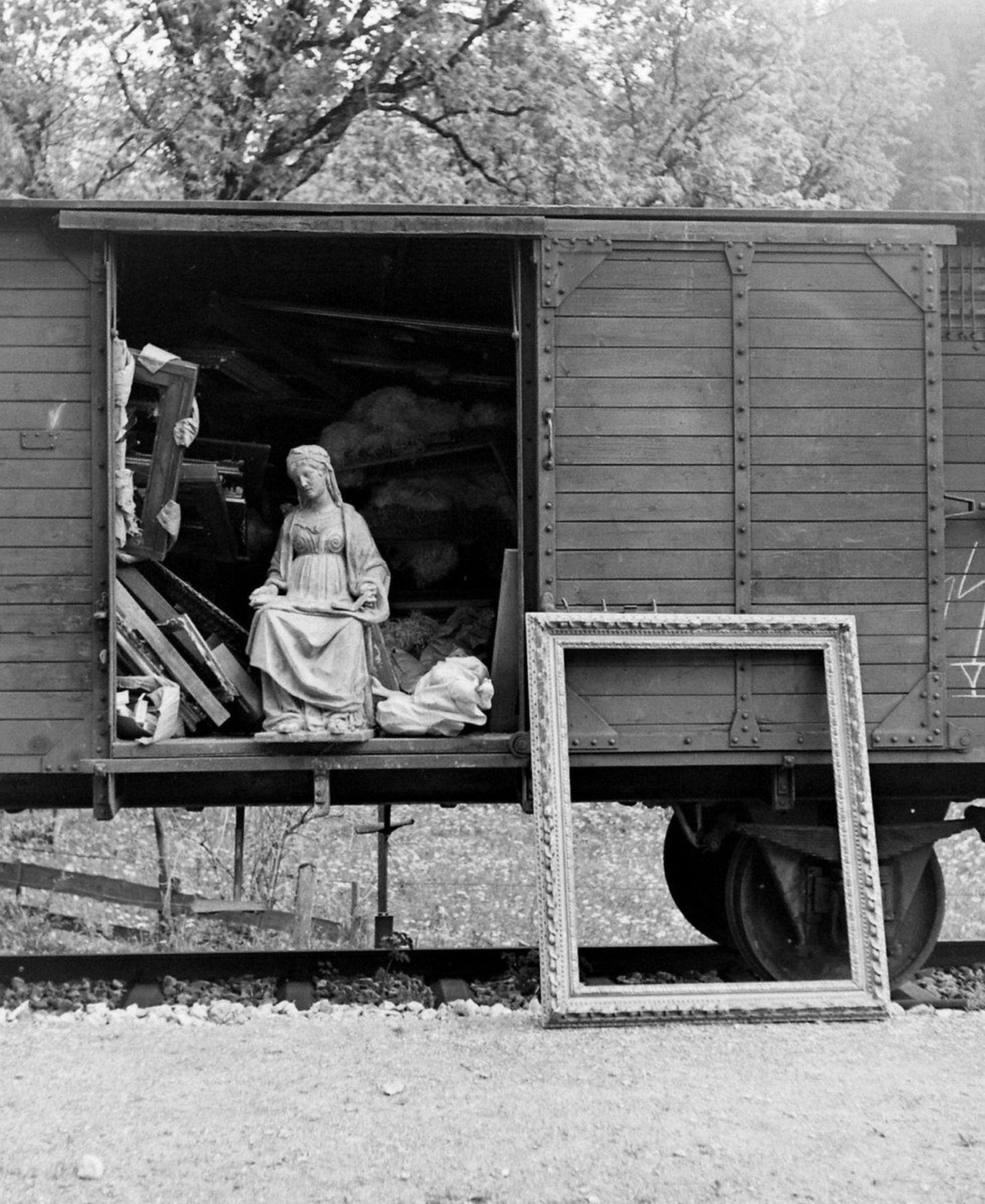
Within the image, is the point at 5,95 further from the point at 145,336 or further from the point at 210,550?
the point at 210,550

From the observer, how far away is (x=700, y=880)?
7145 mm

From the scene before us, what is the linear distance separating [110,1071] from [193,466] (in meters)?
3.15

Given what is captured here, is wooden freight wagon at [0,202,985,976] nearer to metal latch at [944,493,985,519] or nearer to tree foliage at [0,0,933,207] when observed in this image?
metal latch at [944,493,985,519]

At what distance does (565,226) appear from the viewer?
595 centimetres

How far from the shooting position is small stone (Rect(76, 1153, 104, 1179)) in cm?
376

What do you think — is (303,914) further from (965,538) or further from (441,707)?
(965,538)

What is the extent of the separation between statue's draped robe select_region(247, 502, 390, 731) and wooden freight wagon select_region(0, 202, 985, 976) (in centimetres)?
26

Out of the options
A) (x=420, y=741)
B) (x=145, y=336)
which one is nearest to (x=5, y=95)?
(x=145, y=336)

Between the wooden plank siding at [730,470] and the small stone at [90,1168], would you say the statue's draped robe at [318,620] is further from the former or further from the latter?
the small stone at [90,1168]

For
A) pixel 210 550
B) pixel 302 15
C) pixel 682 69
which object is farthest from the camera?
pixel 682 69

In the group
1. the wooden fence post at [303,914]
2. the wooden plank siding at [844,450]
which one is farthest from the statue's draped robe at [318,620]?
the wooden fence post at [303,914]

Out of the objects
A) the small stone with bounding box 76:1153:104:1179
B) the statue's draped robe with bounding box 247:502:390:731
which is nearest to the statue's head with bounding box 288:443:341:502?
the statue's draped robe with bounding box 247:502:390:731

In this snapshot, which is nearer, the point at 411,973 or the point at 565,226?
the point at 565,226

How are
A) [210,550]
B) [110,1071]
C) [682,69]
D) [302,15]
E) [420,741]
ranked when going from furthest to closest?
[682,69] → [302,15] → [210,550] → [420,741] → [110,1071]
